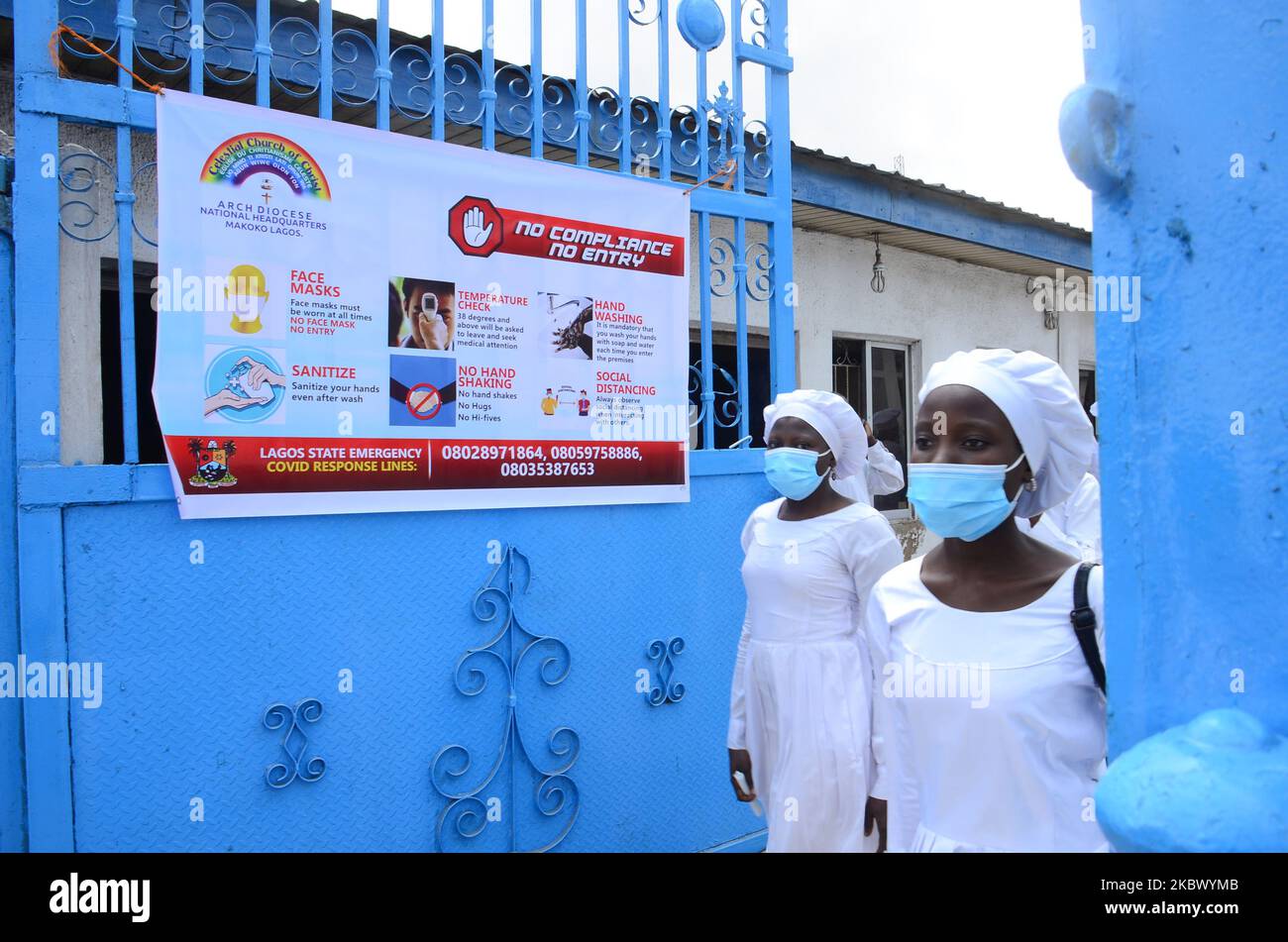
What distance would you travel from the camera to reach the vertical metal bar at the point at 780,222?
4297 mm

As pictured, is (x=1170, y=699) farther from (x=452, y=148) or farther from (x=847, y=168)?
(x=847, y=168)

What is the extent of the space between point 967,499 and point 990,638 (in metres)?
0.29

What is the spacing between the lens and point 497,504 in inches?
138

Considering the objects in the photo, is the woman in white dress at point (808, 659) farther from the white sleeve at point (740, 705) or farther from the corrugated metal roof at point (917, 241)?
the corrugated metal roof at point (917, 241)

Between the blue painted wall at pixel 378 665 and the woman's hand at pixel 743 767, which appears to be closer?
the blue painted wall at pixel 378 665

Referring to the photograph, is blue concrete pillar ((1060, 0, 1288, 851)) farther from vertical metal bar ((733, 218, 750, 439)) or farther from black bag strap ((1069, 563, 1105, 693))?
vertical metal bar ((733, 218, 750, 439))

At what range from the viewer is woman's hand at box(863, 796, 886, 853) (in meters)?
2.95

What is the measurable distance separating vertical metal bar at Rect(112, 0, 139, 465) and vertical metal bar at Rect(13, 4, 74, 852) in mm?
169

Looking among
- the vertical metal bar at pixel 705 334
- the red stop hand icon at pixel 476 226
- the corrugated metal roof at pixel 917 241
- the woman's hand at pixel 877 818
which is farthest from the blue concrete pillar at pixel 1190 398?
the corrugated metal roof at pixel 917 241

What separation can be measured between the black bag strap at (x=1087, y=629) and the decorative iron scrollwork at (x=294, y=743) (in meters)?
2.33

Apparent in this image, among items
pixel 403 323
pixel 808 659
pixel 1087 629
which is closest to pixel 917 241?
pixel 808 659

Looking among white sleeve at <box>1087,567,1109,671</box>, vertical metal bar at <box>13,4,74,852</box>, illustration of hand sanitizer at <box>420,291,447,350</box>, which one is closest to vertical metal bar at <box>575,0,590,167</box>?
illustration of hand sanitizer at <box>420,291,447,350</box>

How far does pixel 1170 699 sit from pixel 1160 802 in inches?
5.5

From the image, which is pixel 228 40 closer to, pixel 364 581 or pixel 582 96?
pixel 582 96
